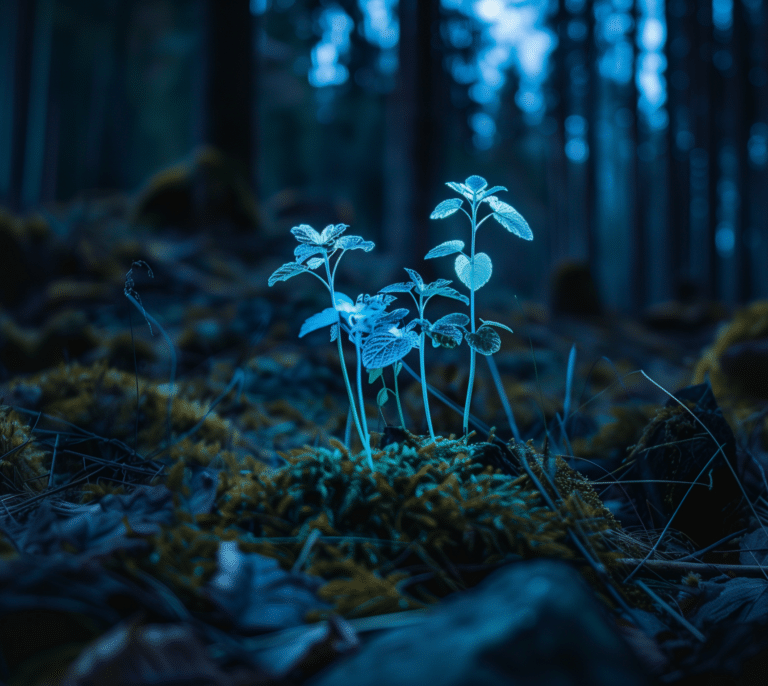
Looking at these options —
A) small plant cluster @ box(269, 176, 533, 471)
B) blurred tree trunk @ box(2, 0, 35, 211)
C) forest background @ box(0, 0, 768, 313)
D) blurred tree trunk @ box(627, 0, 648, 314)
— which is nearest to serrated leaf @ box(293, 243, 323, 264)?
small plant cluster @ box(269, 176, 533, 471)

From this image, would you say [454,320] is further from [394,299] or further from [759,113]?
[759,113]

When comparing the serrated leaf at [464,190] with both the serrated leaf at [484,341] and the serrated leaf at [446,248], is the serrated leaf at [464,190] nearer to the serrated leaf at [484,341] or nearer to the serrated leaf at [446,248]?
the serrated leaf at [446,248]

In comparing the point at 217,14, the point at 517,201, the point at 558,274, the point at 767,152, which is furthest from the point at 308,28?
the point at 767,152

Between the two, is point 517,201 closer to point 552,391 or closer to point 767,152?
point 767,152

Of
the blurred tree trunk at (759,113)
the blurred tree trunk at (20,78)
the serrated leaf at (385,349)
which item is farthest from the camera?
the blurred tree trunk at (759,113)

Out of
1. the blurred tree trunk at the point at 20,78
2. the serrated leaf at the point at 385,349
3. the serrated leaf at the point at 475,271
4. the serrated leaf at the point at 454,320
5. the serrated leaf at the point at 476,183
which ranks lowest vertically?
the serrated leaf at the point at 385,349

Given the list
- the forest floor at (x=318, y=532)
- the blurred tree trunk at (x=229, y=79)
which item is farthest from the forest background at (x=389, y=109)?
the forest floor at (x=318, y=532)

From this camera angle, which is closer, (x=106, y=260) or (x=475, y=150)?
(x=106, y=260)
